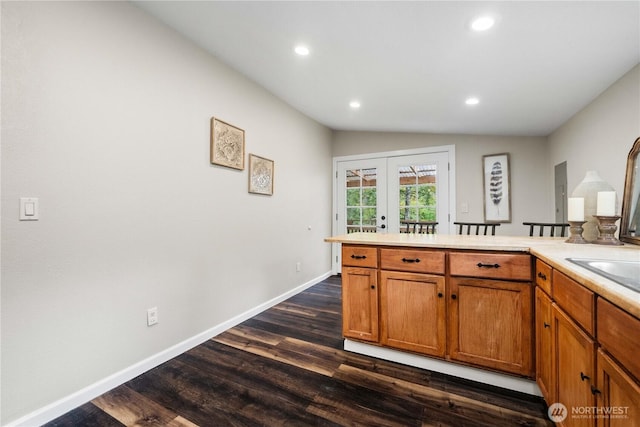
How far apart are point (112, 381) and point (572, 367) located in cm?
242

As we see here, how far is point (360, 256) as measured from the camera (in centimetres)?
207

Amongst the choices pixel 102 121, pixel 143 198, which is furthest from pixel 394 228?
pixel 102 121

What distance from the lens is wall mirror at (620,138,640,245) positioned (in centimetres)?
170

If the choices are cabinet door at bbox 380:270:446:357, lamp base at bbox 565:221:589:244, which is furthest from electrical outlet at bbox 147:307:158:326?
lamp base at bbox 565:221:589:244

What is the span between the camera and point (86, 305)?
5.22 feet

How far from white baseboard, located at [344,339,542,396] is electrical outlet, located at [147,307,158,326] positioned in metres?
1.42

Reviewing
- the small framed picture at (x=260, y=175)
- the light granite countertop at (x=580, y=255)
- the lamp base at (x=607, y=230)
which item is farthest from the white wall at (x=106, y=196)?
the lamp base at (x=607, y=230)

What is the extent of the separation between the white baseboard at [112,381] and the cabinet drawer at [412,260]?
5.25 ft

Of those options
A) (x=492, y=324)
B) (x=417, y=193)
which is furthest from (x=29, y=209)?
(x=417, y=193)

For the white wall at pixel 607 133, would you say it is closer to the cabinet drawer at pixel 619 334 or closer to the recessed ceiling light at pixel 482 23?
the recessed ceiling light at pixel 482 23

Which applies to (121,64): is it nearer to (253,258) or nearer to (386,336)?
(253,258)

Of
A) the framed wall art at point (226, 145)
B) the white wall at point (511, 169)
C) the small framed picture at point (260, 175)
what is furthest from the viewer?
the white wall at point (511, 169)

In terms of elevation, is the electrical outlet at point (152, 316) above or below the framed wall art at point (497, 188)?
below

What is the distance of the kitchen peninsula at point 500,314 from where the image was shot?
34.0 inches
